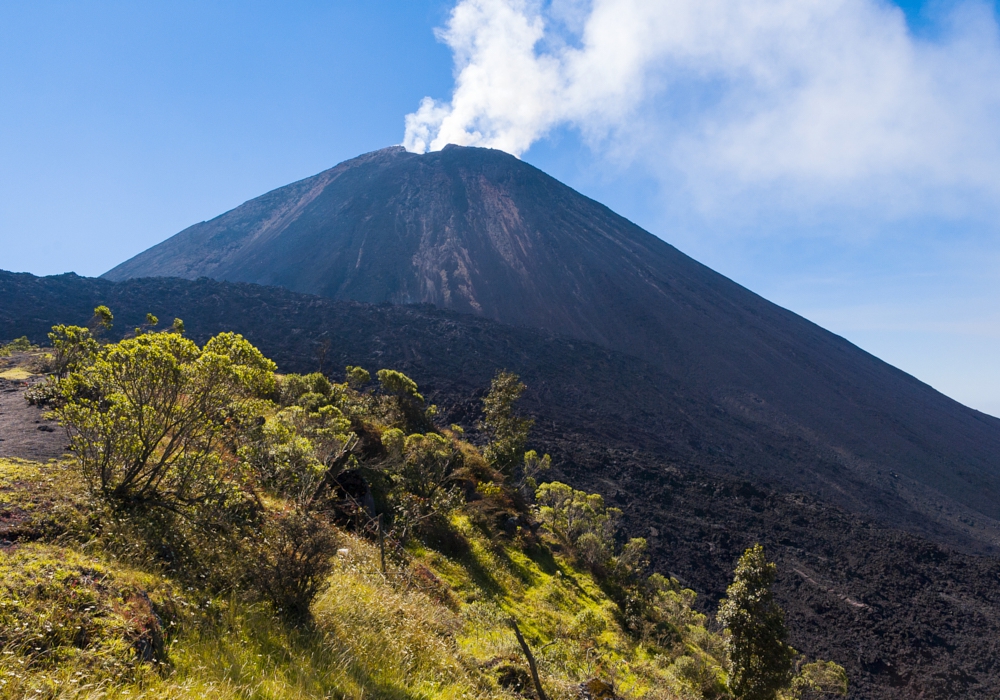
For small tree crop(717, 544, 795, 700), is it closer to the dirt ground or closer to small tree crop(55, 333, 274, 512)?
small tree crop(55, 333, 274, 512)

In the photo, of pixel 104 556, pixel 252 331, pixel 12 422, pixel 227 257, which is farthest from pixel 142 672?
pixel 227 257

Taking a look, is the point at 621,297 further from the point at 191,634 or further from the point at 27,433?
the point at 191,634

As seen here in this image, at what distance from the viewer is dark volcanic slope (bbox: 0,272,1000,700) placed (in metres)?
20.0

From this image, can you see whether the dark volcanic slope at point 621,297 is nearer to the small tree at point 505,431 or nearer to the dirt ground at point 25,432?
the small tree at point 505,431

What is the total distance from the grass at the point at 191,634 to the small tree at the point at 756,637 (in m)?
2.99

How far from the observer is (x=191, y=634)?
363 centimetres

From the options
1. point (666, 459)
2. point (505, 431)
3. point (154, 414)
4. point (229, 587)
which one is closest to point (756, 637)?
point (229, 587)

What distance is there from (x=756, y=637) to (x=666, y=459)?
2807cm

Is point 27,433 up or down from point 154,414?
down

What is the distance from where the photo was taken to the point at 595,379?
52.6 meters

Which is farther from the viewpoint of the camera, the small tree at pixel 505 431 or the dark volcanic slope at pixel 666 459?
the dark volcanic slope at pixel 666 459

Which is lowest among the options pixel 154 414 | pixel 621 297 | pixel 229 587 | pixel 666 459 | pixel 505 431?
pixel 666 459

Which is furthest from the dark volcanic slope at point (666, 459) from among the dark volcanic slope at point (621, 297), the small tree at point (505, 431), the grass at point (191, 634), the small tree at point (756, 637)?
the small tree at point (756, 637)

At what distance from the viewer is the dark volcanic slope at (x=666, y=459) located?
20.0 m
